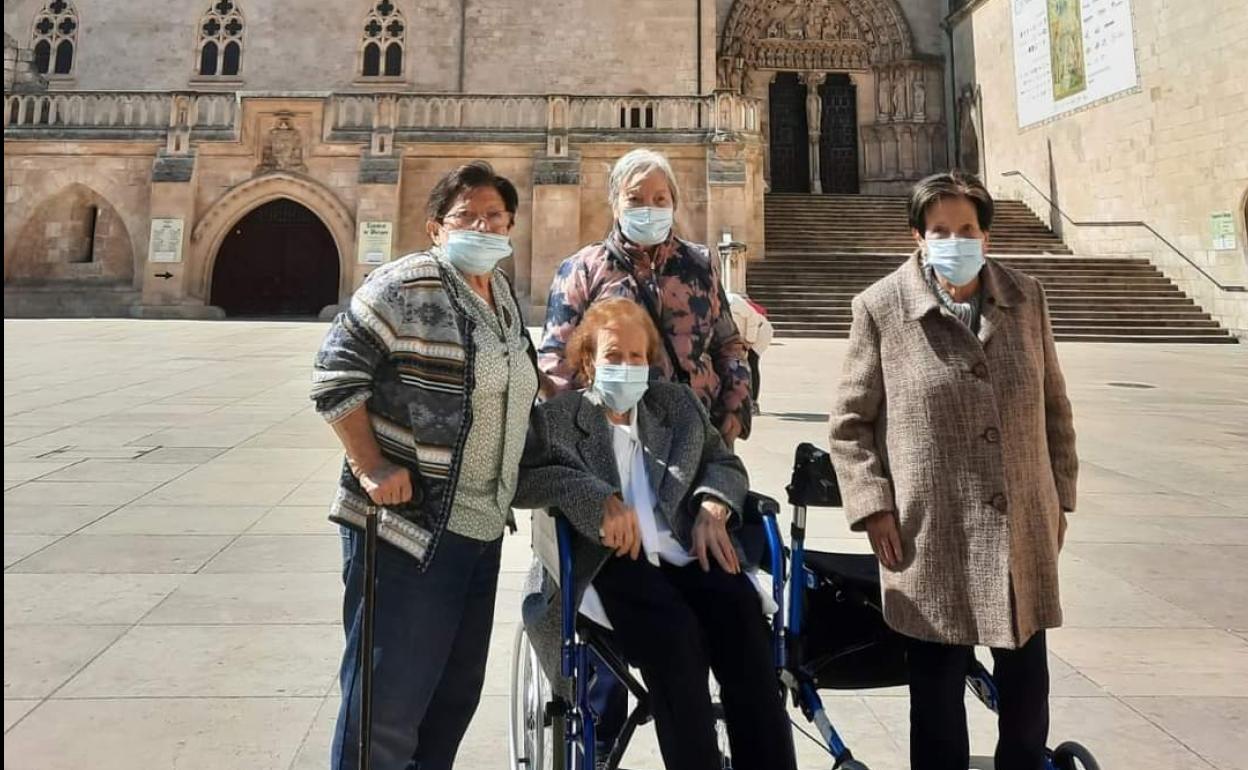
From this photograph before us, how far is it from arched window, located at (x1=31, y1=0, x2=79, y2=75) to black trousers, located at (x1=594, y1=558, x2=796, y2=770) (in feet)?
95.0

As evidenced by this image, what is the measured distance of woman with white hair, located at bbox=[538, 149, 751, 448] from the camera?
274cm

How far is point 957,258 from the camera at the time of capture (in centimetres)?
232

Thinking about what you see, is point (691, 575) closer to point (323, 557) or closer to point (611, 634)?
point (611, 634)

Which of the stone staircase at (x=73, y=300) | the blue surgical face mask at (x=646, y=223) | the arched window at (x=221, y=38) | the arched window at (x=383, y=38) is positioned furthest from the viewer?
the arched window at (x=221, y=38)

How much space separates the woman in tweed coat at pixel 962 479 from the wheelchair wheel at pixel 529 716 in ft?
3.65

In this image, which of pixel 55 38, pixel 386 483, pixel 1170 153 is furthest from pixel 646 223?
pixel 55 38

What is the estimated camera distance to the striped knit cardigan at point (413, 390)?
203 cm

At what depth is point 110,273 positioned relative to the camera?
20344 millimetres

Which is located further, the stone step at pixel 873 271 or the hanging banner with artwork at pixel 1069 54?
the hanging banner with artwork at pixel 1069 54

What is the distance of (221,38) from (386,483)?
26.6 metres

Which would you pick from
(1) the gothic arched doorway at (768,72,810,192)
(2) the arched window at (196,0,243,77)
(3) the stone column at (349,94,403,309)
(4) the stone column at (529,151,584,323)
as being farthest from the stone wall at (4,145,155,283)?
(1) the gothic arched doorway at (768,72,810,192)

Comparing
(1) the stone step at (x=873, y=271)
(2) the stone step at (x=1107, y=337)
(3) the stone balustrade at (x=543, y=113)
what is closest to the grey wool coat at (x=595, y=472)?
(2) the stone step at (x=1107, y=337)

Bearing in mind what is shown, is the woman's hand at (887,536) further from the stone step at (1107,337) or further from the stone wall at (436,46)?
the stone wall at (436,46)

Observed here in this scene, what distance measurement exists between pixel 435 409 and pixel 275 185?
66.7 feet
